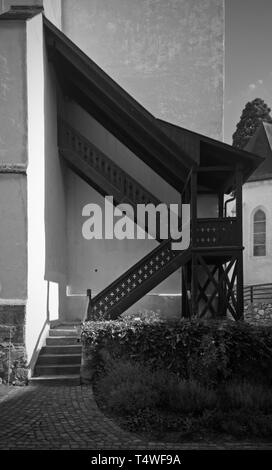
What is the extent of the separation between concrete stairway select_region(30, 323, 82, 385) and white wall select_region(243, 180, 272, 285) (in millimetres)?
13617

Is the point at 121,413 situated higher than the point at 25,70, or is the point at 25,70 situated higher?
the point at 25,70

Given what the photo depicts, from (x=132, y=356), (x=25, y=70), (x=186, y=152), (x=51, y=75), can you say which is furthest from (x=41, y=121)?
(x=132, y=356)

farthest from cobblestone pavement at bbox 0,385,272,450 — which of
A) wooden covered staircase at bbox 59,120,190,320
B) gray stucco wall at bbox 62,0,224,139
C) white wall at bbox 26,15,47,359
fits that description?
gray stucco wall at bbox 62,0,224,139

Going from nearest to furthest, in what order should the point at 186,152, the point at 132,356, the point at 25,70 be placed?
the point at 132,356 < the point at 25,70 < the point at 186,152

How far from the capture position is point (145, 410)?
219 inches

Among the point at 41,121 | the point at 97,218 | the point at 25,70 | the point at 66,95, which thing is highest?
the point at 66,95

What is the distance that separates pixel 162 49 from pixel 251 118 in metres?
14.9

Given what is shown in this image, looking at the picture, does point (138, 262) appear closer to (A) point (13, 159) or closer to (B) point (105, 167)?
(B) point (105, 167)

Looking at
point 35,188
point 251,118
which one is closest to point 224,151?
point 35,188

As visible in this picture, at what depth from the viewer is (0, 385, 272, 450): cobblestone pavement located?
4613mm

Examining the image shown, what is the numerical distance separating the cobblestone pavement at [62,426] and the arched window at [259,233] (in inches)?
629

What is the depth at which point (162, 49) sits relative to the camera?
13.9m
